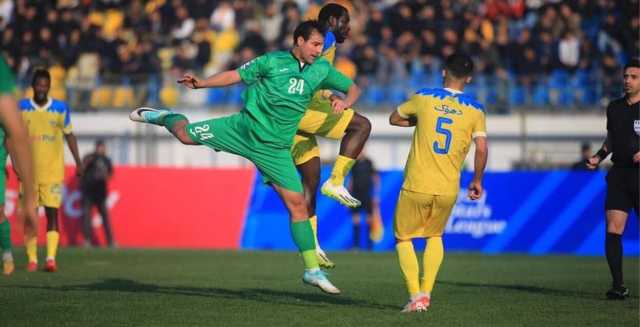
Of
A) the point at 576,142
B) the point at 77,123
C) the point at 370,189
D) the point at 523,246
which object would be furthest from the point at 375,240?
the point at 77,123

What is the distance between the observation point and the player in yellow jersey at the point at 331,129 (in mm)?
12703

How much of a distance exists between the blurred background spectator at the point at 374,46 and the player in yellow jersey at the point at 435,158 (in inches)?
605

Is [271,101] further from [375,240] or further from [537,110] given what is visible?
[537,110]

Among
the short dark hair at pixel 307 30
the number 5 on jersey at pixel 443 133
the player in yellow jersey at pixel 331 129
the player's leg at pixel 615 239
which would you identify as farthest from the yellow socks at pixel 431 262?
the player's leg at pixel 615 239

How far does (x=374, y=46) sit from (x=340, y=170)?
15.9 metres

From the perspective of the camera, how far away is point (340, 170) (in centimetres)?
1277

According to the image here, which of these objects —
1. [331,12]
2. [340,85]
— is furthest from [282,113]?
[331,12]

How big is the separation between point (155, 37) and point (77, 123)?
3.63 m

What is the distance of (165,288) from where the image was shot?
13.1 meters

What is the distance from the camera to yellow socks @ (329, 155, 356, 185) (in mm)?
12641

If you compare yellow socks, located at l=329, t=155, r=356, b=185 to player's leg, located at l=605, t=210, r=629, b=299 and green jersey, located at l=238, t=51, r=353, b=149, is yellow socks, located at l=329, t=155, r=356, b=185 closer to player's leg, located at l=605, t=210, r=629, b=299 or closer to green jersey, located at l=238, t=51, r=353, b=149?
green jersey, located at l=238, t=51, r=353, b=149

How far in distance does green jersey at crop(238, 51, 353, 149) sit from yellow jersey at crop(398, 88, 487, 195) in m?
1.34

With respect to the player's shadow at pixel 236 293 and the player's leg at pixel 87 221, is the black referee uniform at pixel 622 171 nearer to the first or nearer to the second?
the player's shadow at pixel 236 293

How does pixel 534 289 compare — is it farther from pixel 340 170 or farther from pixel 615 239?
pixel 340 170
